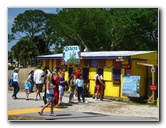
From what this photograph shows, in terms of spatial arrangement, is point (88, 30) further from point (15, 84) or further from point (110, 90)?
point (15, 84)

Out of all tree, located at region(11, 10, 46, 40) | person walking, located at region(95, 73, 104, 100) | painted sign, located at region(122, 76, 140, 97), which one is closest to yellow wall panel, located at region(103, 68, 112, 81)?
person walking, located at region(95, 73, 104, 100)

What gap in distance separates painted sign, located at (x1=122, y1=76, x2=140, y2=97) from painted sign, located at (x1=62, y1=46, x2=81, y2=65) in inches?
80.1

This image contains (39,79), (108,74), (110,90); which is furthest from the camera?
(108,74)

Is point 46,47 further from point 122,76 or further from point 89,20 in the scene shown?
point 122,76

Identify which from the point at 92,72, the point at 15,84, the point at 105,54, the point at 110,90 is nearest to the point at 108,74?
the point at 110,90

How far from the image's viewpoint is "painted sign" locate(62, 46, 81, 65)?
13.3 metres

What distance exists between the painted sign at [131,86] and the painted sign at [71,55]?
204 centimetres

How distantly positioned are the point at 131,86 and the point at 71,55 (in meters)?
2.77

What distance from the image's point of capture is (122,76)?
1271 cm

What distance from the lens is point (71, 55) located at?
541 inches

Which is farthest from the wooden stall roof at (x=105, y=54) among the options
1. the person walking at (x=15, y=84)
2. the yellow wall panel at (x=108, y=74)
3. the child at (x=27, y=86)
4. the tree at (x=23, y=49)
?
the tree at (x=23, y=49)

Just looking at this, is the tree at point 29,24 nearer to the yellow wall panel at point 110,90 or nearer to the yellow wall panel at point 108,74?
the yellow wall panel at point 108,74
